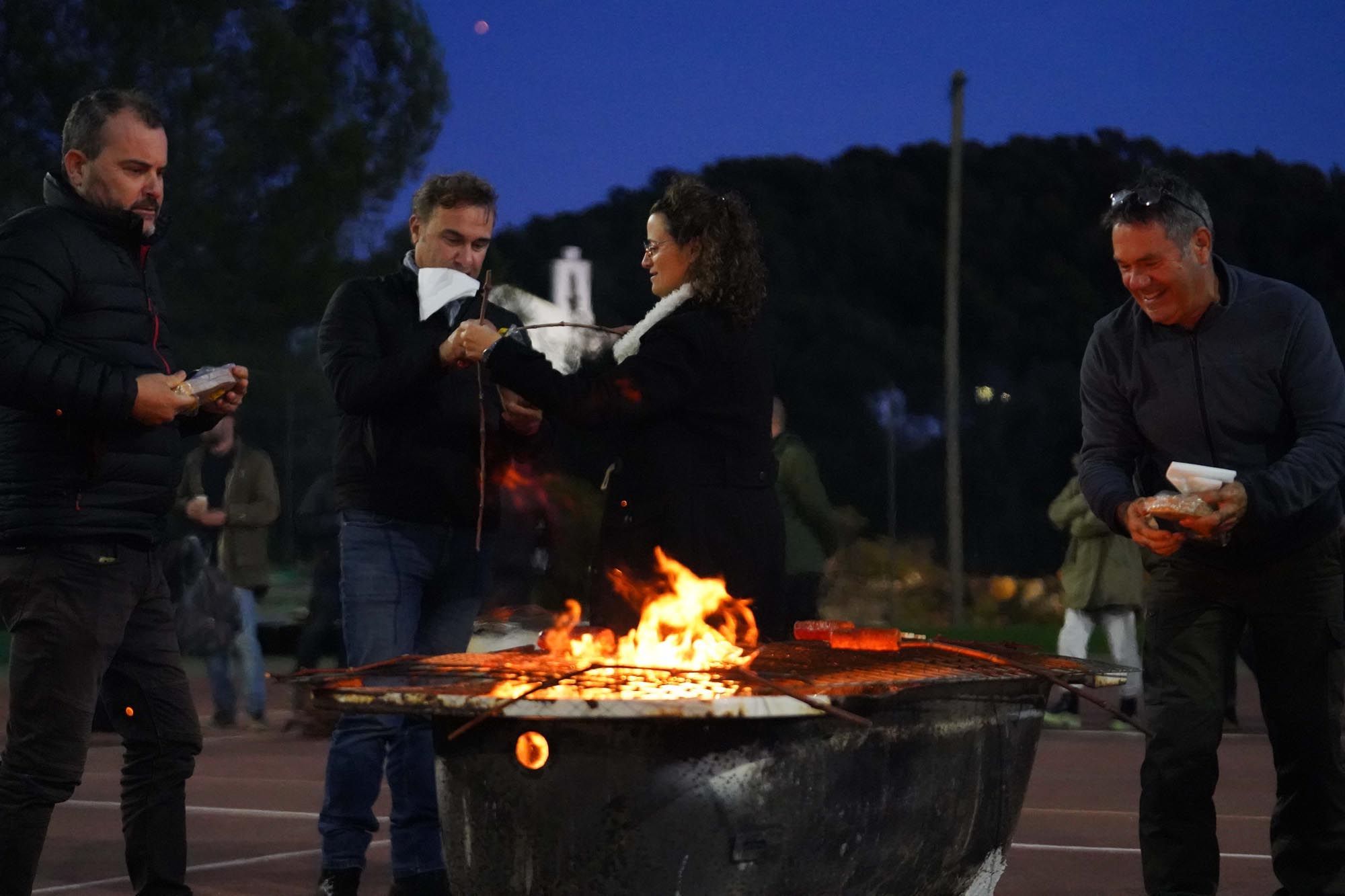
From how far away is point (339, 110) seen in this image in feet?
94.5

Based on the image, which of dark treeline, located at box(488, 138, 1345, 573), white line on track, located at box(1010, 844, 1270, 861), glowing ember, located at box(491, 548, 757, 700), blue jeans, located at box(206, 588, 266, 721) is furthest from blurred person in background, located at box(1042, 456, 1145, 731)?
dark treeline, located at box(488, 138, 1345, 573)

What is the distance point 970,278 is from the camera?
54406 millimetres

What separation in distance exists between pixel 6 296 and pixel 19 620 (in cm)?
78

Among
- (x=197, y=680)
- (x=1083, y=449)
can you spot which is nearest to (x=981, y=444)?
(x=197, y=680)

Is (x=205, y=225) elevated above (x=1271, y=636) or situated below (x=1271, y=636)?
above

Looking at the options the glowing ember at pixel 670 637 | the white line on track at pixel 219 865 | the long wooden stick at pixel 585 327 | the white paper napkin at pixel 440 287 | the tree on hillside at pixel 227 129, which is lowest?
the white line on track at pixel 219 865

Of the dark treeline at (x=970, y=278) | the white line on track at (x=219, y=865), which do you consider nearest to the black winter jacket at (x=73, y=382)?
the white line on track at (x=219, y=865)

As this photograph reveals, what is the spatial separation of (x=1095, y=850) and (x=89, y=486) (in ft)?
13.4

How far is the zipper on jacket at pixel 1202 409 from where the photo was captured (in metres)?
5.07

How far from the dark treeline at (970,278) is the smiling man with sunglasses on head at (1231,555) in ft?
111

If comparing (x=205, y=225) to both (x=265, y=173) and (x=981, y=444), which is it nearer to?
(x=265, y=173)

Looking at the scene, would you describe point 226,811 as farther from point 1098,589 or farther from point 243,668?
point 1098,589

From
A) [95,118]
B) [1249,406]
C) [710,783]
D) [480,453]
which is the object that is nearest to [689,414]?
[480,453]

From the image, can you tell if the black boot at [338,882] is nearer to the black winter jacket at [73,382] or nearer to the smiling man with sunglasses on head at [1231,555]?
the black winter jacket at [73,382]
